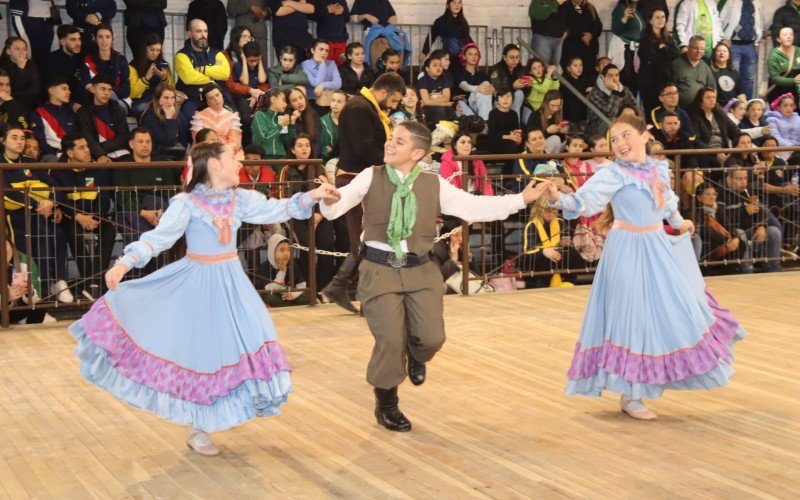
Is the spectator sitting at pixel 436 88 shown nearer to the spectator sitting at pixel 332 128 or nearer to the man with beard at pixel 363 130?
the spectator sitting at pixel 332 128

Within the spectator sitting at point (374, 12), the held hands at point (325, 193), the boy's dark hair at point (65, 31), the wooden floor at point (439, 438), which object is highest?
the spectator sitting at point (374, 12)

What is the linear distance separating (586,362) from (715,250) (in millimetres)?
6083

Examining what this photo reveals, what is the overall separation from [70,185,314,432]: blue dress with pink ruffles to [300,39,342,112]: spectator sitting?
6.61 meters

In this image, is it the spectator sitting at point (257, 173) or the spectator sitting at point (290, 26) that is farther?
the spectator sitting at point (290, 26)

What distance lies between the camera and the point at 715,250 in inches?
467

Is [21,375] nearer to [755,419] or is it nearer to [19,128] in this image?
[19,128]

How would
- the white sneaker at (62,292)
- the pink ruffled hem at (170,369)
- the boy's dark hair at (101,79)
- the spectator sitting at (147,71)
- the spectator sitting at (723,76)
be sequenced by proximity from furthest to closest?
1. the spectator sitting at (723,76)
2. the spectator sitting at (147,71)
3. the boy's dark hair at (101,79)
4. the white sneaker at (62,292)
5. the pink ruffled hem at (170,369)

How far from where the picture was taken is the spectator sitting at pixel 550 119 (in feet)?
42.6

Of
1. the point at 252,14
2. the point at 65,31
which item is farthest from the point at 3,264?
the point at 252,14

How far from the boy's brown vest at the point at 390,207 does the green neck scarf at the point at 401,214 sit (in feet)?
0.08

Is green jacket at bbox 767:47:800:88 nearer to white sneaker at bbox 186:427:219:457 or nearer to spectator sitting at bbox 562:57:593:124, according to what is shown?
spectator sitting at bbox 562:57:593:124

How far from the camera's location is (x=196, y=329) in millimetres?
5547

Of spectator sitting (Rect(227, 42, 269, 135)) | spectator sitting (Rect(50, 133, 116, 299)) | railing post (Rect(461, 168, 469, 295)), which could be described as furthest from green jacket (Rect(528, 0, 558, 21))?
spectator sitting (Rect(50, 133, 116, 299))

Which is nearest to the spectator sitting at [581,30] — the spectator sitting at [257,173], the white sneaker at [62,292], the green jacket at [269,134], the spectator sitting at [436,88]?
the spectator sitting at [436,88]
